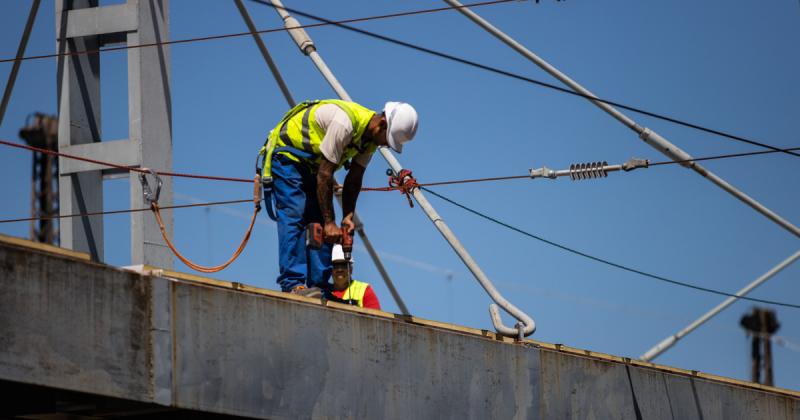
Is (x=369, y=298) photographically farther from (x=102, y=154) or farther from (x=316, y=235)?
(x=102, y=154)

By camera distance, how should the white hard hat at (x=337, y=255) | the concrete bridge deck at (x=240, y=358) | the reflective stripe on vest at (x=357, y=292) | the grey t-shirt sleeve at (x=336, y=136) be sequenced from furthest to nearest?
1. the reflective stripe on vest at (x=357, y=292)
2. the white hard hat at (x=337, y=255)
3. the grey t-shirt sleeve at (x=336, y=136)
4. the concrete bridge deck at (x=240, y=358)

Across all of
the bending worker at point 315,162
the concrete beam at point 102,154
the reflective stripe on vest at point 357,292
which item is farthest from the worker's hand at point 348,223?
the concrete beam at point 102,154

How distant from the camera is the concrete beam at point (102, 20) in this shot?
41.9 ft

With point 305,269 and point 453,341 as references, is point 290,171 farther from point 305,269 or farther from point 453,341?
point 453,341

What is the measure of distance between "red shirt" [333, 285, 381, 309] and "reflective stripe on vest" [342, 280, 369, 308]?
2cm

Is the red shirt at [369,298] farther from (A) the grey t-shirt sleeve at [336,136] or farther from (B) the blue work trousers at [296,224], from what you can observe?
(A) the grey t-shirt sleeve at [336,136]

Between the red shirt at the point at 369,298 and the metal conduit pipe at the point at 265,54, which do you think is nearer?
the red shirt at the point at 369,298

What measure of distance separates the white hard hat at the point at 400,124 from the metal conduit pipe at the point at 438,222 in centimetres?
159

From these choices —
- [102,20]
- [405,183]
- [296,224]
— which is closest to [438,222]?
[405,183]

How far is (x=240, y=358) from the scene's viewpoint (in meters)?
8.09

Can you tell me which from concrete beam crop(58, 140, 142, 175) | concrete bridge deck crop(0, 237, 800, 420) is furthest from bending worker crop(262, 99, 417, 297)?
concrete beam crop(58, 140, 142, 175)

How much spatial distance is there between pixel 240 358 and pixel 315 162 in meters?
2.50

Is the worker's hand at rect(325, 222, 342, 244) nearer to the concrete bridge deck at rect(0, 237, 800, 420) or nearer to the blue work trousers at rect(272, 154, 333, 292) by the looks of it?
the blue work trousers at rect(272, 154, 333, 292)

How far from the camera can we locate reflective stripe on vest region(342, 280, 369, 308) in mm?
11024
